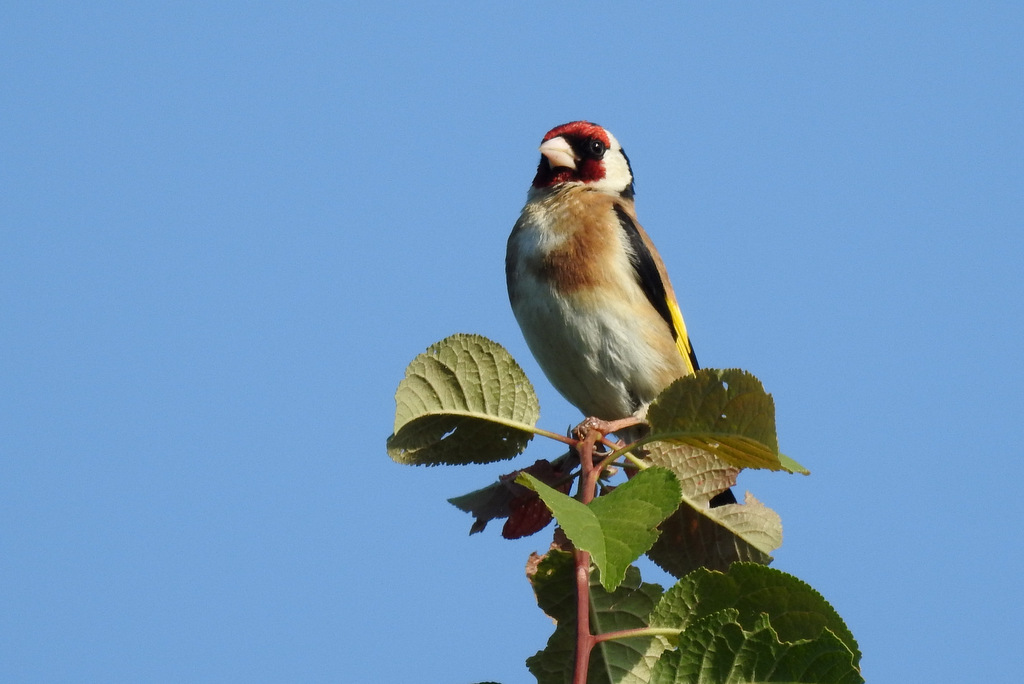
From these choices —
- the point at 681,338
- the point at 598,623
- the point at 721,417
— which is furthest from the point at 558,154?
the point at 598,623

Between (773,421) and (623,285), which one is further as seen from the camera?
(623,285)

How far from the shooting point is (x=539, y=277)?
460cm

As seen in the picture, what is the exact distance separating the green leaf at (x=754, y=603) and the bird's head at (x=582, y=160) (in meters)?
3.51

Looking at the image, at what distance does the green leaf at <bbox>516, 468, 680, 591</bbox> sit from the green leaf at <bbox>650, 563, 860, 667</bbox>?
22 cm

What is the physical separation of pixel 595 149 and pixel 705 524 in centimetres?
327

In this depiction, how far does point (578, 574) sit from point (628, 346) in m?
2.59

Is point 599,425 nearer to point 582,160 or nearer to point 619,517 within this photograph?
point 619,517

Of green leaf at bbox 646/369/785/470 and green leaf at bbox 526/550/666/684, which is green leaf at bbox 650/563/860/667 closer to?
green leaf at bbox 526/550/666/684

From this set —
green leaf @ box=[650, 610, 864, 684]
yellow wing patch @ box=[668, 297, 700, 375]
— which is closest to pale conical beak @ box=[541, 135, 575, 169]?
yellow wing patch @ box=[668, 297, 700, 375]

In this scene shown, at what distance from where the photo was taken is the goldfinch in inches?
179

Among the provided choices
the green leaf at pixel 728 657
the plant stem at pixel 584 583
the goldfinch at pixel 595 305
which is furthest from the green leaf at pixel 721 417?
the goldfinch at pixel 595 305

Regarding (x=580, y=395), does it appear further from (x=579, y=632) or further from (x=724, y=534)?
(x=579, y=632)

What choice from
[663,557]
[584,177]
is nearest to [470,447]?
[663,557]

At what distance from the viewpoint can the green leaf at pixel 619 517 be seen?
1865 millimetres
